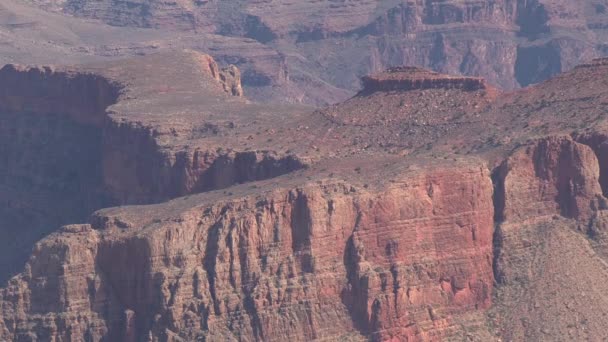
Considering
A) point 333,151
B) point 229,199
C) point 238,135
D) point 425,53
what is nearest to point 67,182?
point 238,135

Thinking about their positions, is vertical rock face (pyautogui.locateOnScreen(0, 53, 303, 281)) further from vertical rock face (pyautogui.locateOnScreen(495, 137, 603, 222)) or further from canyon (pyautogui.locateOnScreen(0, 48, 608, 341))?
vertical rock face (pyautogui.locateOnScreen(495, 137, 603, 222))

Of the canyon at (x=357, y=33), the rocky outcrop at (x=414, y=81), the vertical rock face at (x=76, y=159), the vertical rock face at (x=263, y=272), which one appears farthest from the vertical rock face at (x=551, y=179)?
the canyon at (x=357, y=33)

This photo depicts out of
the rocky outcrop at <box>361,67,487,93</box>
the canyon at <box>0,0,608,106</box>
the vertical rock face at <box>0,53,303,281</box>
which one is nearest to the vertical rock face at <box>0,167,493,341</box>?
the vertical rock face at <box>0,53,303,281</box>

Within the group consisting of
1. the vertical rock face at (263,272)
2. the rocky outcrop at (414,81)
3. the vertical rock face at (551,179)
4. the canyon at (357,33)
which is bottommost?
the vertical rock face at (263,272)

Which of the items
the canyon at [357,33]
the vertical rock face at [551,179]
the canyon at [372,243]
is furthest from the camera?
the canyon at [357,33]

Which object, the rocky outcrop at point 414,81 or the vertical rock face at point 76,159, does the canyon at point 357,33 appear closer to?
the vertical rock face at point 76,159

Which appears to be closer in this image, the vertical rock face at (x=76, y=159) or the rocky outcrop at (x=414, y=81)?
the rocky outcrop at (x=414, y=81)

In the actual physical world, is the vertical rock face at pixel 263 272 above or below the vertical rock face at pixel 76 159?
below
